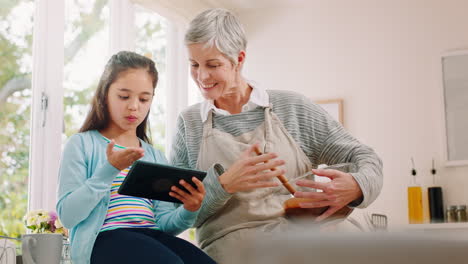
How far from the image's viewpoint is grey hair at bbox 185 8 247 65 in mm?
1700

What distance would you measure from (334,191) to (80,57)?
7.41 feet

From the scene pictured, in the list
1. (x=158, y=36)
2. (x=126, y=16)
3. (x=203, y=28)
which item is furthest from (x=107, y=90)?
(x=158, y=36)

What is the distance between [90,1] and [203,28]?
190 cm

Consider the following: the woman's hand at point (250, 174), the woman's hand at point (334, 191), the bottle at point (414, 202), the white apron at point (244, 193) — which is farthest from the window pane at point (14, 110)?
the bottle at point (414, 202)

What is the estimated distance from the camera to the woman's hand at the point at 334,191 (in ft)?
4.38

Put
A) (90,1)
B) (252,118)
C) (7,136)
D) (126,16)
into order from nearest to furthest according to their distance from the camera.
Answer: (252,118) < (7,136) < (90,1) < (126,16)

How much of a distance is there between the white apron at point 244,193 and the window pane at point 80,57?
158cm

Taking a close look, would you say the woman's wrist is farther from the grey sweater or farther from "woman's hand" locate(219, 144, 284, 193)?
the grey sweater

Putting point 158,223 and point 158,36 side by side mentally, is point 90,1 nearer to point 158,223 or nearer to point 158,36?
point 158,36

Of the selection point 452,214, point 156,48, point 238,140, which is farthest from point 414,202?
point 238,140

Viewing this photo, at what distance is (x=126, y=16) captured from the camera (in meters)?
3.67

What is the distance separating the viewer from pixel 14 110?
9.05 feet

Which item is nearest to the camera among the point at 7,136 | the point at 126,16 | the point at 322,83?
the point at 7,136

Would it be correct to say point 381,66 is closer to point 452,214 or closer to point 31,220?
point 452,214
